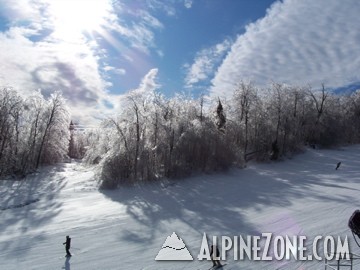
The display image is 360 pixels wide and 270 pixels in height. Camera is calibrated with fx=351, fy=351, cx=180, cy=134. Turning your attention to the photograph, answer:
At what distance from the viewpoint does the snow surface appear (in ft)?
62.2

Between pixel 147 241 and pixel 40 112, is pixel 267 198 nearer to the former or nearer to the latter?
pixel 147 241

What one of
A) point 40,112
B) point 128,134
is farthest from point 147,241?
point 40,112

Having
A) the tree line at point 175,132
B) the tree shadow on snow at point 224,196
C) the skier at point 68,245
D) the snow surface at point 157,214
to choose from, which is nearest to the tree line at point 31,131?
the tree line at point 175,132

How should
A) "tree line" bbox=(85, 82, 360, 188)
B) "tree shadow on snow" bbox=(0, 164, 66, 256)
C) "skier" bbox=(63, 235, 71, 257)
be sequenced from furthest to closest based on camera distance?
"tree line" bbox=(85, 82, 360, 188) < "tree shadow on snow" bbox=(0, 164, 66, 256) < "skier" bbox=(63, 235, 71, 257)

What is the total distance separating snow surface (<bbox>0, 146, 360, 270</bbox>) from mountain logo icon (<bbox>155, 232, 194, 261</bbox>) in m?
0.42

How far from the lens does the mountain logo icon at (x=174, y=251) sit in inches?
715

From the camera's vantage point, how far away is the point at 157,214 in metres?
28.3

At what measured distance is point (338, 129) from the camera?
2697 inches

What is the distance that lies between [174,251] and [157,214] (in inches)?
351

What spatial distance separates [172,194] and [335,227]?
16.9 m

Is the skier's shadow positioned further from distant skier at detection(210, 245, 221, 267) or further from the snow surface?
distant skier at detection(210, 245, 221, 267)

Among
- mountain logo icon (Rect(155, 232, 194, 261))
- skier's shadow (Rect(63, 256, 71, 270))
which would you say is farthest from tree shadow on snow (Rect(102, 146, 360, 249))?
skier's shadow (Rect(63, 256, 71, 270))

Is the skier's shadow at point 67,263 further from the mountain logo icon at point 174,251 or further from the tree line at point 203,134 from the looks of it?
Answer: the tree line at point 203,134

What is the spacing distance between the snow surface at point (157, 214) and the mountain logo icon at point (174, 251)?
0.42 meters
